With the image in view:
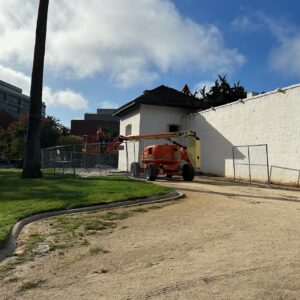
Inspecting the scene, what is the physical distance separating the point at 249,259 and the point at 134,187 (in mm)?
11166

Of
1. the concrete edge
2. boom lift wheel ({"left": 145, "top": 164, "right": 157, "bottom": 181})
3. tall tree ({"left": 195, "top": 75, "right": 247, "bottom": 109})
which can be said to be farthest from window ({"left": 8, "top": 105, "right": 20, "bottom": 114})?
the concrete edge

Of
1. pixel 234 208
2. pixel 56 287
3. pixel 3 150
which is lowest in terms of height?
pixel 56 287

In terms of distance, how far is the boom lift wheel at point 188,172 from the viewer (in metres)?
26.0

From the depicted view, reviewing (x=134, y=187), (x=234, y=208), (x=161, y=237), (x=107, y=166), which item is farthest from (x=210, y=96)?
(x=161, y=237)

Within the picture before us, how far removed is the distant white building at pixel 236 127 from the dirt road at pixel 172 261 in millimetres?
11997

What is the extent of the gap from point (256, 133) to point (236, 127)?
2475 mm

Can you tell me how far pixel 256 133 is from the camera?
1070 inches

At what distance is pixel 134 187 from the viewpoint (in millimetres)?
18719

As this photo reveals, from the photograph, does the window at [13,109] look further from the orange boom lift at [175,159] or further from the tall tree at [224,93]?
the orange boom lift at [175,159]

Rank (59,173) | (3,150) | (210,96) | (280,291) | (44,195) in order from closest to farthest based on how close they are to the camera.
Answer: (280,291) < (44,195) < (59,173) < (210,96) < (3,150)

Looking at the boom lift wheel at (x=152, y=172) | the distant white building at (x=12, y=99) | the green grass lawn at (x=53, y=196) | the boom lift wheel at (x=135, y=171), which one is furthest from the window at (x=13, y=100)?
the green grass lawn at (x=53, y=196)

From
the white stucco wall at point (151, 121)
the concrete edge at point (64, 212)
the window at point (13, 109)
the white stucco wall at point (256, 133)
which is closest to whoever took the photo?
the concrete edge at point (64, 212)

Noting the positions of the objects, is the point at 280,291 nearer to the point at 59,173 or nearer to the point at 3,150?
the point at 59,173

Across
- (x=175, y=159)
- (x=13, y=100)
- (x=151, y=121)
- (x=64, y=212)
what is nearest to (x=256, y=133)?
(x=175, y=159)
